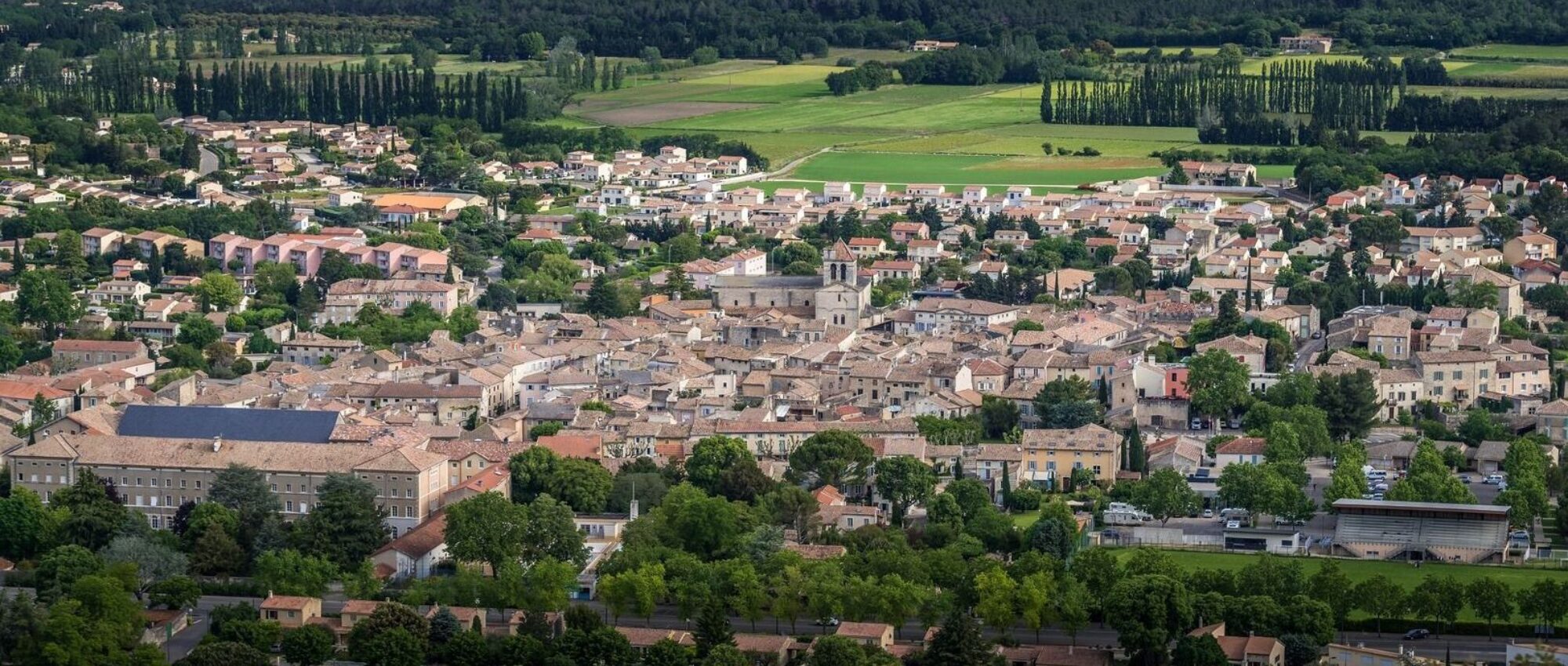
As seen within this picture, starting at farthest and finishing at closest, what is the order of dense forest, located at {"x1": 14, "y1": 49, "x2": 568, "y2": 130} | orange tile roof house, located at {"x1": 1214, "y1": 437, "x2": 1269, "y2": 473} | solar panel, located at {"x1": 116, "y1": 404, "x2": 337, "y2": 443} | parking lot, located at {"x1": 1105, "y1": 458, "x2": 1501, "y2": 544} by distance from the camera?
dense forest, located at {"x1": 14, "y1": 49, "x2": 568, "y2": 130} → orange tile roof house, located at {"x1": 1214, "y1": 437, "x2": 1269, "y2": 473} → solar panel, located at {"x1": 116, "y1": 404, "x2": 337, "y2": 443} → parking lot, located at {"x1": 1105, "y1": 458, "x2": 1501, "y2": 544}

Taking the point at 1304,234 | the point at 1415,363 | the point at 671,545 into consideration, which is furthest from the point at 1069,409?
the point at 1304,234

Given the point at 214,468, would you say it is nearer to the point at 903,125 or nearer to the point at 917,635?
the point at 917,635

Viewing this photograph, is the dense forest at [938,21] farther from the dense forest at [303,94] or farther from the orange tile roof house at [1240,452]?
the orange tile roof house at [1240,452]

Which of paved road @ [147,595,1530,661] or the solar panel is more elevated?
the solar panel

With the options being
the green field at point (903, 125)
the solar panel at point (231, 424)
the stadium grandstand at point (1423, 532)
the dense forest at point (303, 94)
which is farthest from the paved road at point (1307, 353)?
the dense forest at point (303, 94)

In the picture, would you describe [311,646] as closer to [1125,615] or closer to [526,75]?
[1125,615]

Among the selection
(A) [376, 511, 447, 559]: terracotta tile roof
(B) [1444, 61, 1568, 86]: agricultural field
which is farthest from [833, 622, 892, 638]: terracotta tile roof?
(B) [1444, 61, 1568, 86]: agricultural field

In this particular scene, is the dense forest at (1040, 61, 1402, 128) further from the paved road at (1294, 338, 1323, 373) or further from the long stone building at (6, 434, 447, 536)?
the long stone building at (6, 434, 447, 536)
